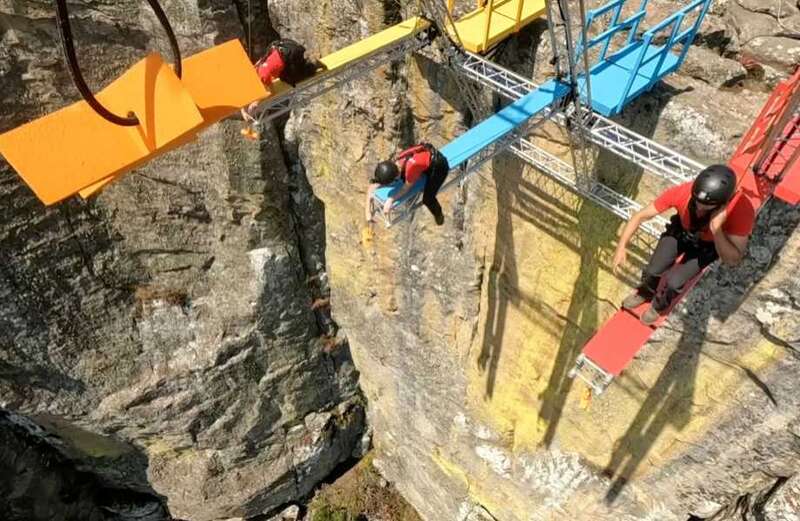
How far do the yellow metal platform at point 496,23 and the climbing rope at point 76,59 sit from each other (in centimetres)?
435

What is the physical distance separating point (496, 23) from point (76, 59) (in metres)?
5.55

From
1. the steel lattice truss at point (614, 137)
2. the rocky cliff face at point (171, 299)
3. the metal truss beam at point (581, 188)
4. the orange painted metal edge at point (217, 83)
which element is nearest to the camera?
the orange painted metal edge at point (217, 83)

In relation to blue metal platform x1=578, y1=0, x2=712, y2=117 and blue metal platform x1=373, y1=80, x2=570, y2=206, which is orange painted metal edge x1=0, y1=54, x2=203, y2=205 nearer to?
blue metal platform x1=373, y1=80, x2=570, y2=206

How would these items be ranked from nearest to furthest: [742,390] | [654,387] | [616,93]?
[616,93], [742,390], [654,387]

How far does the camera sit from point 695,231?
229 inches

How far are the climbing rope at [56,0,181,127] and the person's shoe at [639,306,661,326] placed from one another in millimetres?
5695

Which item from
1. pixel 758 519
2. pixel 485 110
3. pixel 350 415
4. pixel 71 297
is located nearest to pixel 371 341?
pixel 350 415

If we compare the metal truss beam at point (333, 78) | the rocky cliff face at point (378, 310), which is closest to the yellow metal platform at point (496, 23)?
the rocky cliff face at point (378, 310)

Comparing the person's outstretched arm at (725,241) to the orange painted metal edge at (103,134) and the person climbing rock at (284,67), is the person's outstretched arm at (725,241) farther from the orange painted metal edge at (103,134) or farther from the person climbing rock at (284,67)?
the orange painted metal edge at (103,134)

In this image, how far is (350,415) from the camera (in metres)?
19.0

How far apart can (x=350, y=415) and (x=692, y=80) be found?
15046 millimetres

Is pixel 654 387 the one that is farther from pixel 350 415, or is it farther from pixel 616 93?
pixel 350 415

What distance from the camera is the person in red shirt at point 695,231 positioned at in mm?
5207

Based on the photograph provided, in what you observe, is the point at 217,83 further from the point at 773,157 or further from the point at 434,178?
the point at 773,157
